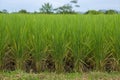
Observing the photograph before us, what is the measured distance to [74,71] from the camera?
4.52 meters

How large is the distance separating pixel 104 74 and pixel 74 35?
0.69m

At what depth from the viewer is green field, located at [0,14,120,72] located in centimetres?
447

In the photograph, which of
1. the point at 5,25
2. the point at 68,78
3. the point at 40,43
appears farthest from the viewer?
the point at 5,25

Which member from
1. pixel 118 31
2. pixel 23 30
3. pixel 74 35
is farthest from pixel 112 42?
pixel 23 30

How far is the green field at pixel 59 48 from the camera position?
14.7 feet

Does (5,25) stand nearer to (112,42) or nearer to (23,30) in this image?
(23,30)

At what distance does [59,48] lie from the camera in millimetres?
4445

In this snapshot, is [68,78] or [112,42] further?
[112,42]

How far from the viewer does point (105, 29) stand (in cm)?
478

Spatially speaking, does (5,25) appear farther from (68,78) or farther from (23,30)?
(68,78)

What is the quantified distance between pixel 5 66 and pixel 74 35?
41.8 inches

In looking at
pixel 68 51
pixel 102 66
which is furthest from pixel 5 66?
pixel 102 66

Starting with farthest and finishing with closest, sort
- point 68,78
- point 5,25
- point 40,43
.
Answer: point 5,25 → point 40,43 → point 68,78

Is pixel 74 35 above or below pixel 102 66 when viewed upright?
above
